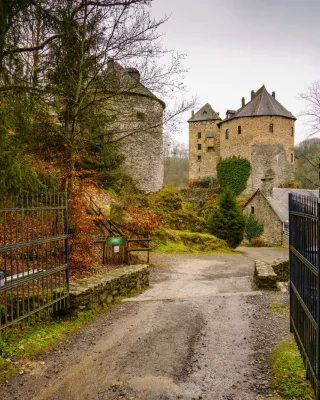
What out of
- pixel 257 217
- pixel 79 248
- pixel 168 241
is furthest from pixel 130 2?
pixel 257 217

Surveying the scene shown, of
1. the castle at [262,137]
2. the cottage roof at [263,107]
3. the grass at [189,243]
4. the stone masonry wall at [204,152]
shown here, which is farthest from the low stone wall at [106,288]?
the stone masonry wall at [204,152]

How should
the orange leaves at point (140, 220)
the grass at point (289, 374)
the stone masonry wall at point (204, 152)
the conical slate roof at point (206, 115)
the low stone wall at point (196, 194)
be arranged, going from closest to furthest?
1. the grass at point (289, 374)
2. the orange leaves at point (140, 220)
3. the low stone wall at point (196, 194)
4. the stone masonry wall at point (204, 152)
5. the conical slate roof at point (206, 115)

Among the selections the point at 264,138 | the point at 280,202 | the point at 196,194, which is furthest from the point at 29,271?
the point at 264,138

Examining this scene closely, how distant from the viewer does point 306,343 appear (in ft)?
12.3

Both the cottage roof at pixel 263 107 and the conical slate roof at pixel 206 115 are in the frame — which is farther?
the conical slate roof at pixel 206 115

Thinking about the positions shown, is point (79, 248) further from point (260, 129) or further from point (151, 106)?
point (260, 129)

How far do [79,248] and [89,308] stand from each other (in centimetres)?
299

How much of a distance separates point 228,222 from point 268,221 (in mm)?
9481

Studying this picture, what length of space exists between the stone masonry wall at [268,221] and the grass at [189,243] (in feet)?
33.2

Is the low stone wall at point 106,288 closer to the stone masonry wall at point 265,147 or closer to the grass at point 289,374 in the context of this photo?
the grass at point 289,374

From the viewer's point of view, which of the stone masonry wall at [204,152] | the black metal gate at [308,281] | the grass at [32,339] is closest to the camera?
the black metal gate at [308,281]

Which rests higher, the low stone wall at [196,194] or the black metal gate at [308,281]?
the low stone wall at [196,194]

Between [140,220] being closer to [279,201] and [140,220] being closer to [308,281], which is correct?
[308,281]

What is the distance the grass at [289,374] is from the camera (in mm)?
3619
